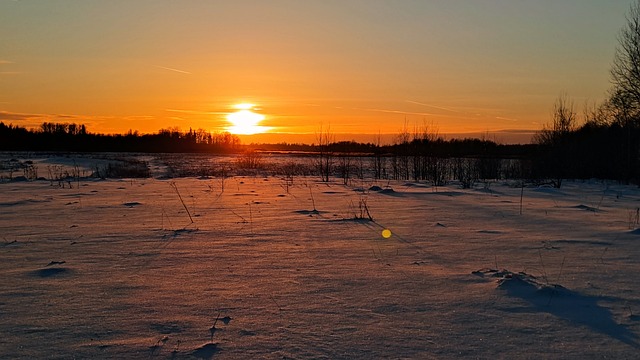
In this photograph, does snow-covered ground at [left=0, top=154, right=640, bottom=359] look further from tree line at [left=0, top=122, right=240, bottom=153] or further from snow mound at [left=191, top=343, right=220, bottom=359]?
tree line at [left=0, top=122, right=240, bottom=153]

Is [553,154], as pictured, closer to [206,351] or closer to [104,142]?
[206,351]

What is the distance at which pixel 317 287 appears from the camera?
11.3 ft

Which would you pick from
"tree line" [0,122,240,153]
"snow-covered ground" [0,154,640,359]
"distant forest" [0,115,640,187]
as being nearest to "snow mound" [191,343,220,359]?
"snow-covered ground" [0,154,640,359]

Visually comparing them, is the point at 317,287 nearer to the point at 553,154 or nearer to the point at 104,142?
the point at 553,154

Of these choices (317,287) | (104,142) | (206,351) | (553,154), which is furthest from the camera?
(104,142)

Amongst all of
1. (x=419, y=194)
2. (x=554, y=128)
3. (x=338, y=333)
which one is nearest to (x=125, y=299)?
(x=338, y=333)

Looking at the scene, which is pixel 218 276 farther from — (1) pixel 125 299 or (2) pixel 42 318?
(2) pixel 42 318

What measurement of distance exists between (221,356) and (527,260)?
3094 millimetres

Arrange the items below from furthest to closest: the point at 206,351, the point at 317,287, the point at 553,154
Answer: the point at 553,154 < the point at 317,287 < the point at 206,351

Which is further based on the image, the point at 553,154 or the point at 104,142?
the point at 104,142

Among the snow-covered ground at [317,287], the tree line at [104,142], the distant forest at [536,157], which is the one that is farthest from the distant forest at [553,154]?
the tree line at [104,142]

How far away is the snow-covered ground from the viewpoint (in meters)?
2.47

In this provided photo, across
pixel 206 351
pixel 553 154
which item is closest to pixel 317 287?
pixel 206 351

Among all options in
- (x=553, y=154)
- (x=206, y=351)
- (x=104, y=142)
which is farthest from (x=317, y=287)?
(x=104, y=142)
